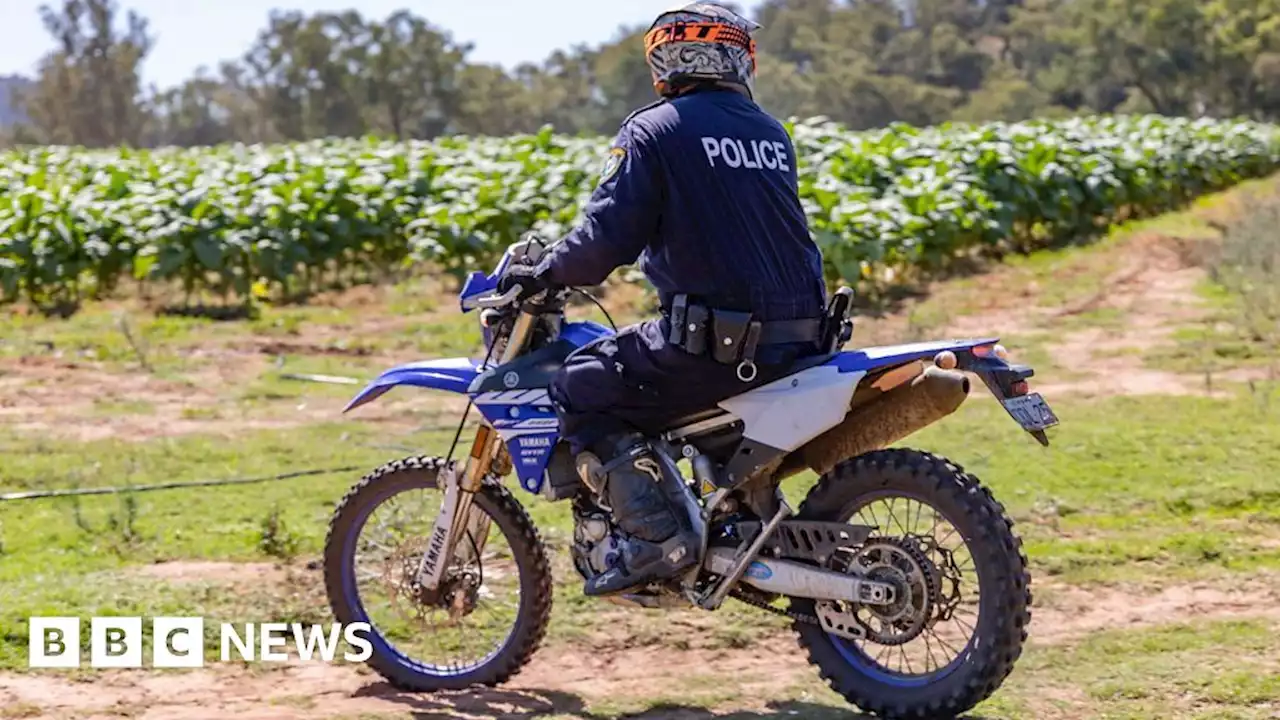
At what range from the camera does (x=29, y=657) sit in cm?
604

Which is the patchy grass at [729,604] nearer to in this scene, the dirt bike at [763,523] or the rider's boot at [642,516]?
the dirt bike at [763,523]

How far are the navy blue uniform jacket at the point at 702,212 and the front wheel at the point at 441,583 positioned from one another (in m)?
1.13

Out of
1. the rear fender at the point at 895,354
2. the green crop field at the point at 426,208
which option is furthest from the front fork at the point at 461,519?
the green crop field at the point at 426,208

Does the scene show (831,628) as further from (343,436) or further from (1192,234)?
(1192,234)

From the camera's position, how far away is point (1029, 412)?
473 centimetres

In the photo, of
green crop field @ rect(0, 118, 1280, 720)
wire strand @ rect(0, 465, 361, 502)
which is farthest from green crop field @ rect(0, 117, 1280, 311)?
wire strand @ rect(0, 465, 361, 502)

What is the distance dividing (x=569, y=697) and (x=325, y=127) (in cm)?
6652

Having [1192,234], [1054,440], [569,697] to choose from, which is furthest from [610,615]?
[1192,234]

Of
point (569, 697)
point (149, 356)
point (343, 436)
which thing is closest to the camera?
point (569, 697)

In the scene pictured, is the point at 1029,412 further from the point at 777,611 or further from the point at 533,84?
the point at 533,84

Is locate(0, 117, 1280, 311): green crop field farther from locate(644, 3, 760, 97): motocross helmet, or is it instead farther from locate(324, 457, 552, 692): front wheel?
locate(644, 3, 760, 97): motocross helmet

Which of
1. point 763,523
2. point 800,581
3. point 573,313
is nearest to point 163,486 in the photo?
point 763,523

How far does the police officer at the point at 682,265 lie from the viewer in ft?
16.2

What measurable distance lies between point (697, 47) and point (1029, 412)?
1.41 m
